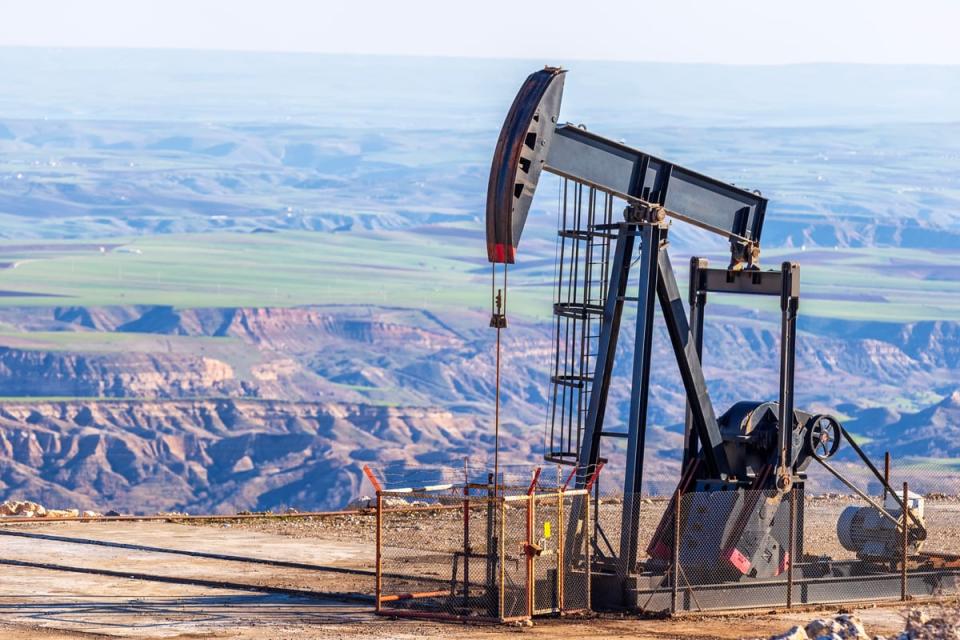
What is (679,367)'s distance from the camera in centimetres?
2058

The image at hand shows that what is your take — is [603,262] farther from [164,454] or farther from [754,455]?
[164,454]

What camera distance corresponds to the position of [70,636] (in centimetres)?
1852

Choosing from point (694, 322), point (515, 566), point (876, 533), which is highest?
point (694, 322)

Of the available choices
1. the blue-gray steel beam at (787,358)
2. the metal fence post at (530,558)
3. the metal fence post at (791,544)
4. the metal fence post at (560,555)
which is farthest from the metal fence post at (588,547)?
the blue-gray steel beam at (787,358)

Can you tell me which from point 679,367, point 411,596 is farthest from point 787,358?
point 411,596

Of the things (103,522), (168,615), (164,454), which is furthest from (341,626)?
(164,454)

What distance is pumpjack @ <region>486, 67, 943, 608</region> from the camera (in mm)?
19578

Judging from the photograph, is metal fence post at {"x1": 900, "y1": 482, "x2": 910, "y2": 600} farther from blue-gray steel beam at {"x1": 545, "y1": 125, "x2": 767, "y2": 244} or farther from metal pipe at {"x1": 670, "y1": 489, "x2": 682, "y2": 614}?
blue-gray steel beam at {"x1": 545, "y1": 125, "x2": 767, "y2": 244}

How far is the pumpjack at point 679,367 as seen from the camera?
19.6m

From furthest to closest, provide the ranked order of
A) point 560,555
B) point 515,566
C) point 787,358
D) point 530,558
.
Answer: point 787,358 < point 515,566 < point 560,555 < point 530,558

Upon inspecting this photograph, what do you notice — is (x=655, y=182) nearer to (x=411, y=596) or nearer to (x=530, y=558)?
(x=530, y=558)

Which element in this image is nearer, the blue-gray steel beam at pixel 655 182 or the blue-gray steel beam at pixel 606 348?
the blue-gray steel beam at pixel 655 182

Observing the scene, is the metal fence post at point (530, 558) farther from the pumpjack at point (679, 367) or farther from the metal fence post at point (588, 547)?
the pumpjack at point (679, 367)

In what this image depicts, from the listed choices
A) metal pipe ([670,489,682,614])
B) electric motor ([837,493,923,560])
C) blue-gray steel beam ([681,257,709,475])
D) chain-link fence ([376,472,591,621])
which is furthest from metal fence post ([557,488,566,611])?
electric motor ([837,493,923,560])
